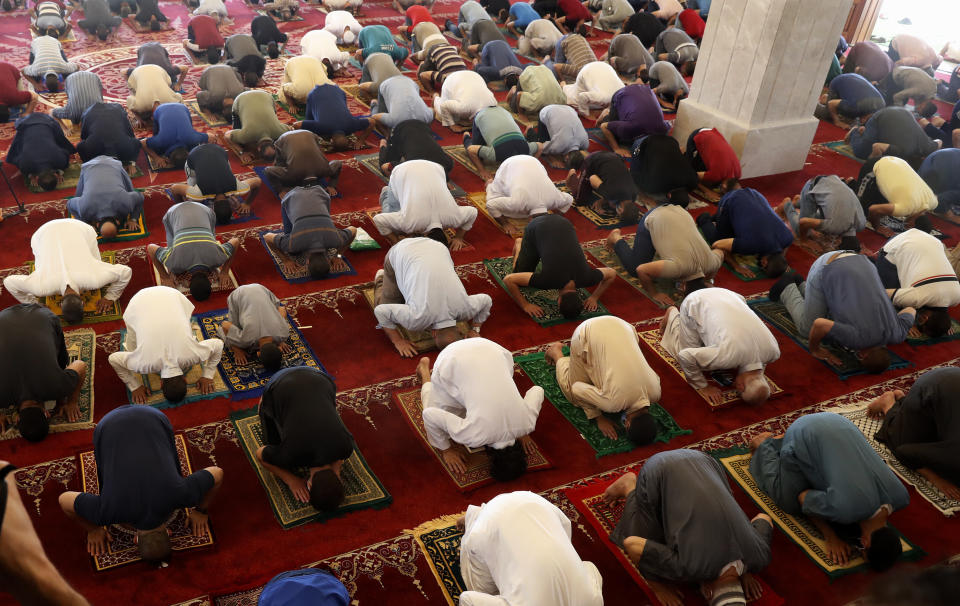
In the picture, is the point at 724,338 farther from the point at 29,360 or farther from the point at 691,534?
the point at 29,360

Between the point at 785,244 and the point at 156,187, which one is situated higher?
the point at 785,244

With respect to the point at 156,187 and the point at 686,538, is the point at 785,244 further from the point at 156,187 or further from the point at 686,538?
the point at 156,187

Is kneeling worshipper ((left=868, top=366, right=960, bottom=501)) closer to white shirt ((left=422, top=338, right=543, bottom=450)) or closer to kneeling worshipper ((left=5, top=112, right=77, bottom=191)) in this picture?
white shirt ((left=422, top=338, right=543, bottom=450))

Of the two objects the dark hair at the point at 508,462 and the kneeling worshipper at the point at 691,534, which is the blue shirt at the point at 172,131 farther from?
the kneeling worshipper at the point at 691,534

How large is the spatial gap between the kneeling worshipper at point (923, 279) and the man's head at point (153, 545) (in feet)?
13.9

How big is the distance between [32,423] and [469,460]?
6.55 ft

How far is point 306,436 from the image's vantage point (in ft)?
10.9

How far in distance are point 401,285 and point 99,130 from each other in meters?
3.06

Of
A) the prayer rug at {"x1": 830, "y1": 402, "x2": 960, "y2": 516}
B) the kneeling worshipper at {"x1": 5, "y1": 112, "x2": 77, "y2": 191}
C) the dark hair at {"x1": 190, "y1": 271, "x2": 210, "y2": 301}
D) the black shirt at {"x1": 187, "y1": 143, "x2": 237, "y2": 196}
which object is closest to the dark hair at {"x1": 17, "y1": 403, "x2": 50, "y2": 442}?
the dark hair at {"x1": 190, "y1": 271, "x2": 210, "y2": 301}

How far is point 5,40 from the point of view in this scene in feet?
29.9

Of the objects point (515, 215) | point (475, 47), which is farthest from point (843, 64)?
point (515, 215)

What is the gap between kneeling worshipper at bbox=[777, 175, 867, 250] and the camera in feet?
18.0

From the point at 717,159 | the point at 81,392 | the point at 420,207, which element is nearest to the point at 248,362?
the point at 81,392

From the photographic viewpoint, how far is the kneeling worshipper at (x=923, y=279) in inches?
184
